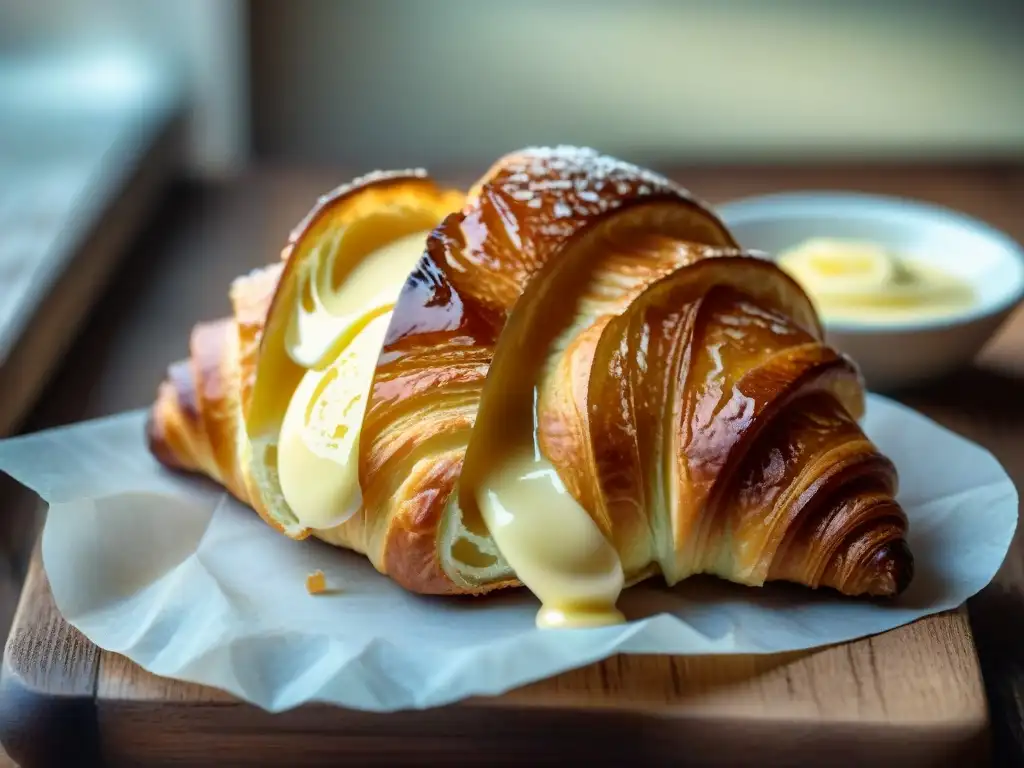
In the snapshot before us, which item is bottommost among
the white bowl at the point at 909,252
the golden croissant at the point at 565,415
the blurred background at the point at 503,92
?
the blurred background at the point at 503,92

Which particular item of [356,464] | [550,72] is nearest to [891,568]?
[356,464]

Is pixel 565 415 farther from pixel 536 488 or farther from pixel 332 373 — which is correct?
pixel 332 373

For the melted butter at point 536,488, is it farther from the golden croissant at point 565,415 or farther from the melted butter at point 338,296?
the melted butter at point 338,296

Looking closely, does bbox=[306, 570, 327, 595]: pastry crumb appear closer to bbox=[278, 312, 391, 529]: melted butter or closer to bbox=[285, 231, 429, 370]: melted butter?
bbox=[278, 312, 391, 529]: melted butter

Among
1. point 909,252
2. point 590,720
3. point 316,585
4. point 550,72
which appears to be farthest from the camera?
point 550,72

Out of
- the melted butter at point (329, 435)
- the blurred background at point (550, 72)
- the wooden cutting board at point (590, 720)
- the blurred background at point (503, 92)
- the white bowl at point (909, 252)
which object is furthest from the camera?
the blurred background at point (550, 72)

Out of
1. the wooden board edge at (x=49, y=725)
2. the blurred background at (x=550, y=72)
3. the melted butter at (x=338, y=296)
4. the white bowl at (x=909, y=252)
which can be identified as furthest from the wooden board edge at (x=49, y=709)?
the blurred background at (x=550, y=72)

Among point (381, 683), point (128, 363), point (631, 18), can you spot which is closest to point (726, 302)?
point (381, 683)
